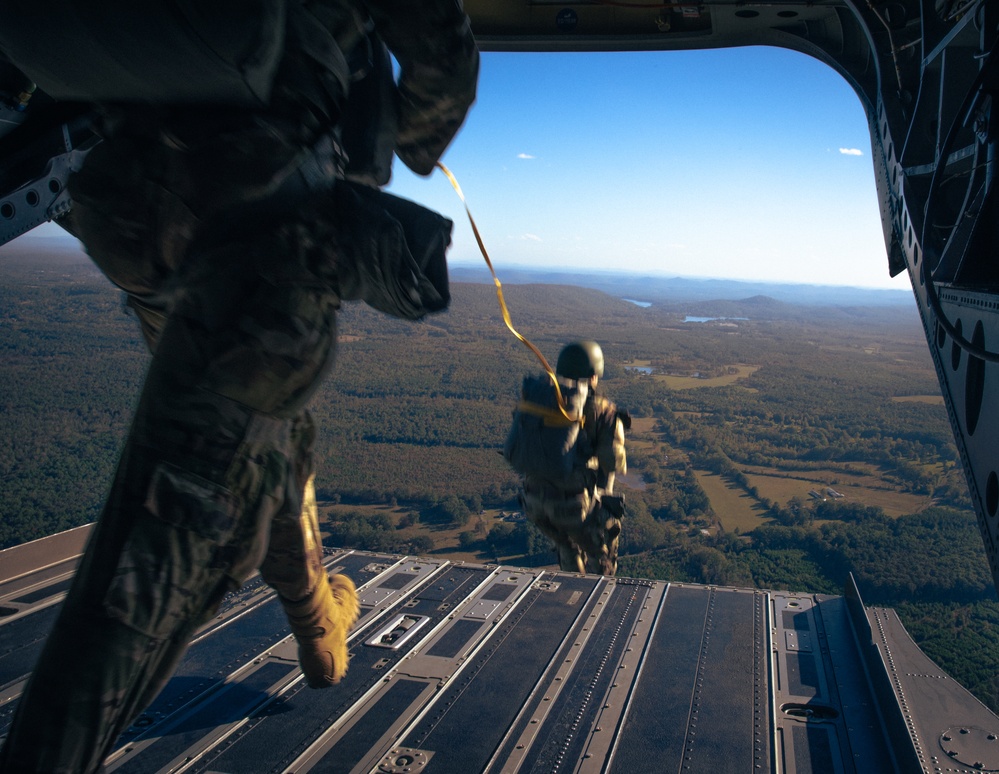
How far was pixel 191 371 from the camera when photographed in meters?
2.78

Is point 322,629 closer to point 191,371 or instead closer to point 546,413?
point 191,371

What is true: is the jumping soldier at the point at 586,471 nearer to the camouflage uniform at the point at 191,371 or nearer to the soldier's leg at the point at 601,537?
the soldier's leg at the point at 601,537

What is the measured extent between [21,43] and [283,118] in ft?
2.91

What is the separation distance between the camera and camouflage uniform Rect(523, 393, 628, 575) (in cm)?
1113

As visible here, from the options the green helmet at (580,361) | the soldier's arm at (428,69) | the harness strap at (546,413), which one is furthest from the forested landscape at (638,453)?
the green helmet at (580,361)

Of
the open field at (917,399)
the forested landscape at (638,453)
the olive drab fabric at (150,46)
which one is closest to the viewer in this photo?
the olive drab fabric at (150,46)

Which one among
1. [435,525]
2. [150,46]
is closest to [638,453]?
[435,525]

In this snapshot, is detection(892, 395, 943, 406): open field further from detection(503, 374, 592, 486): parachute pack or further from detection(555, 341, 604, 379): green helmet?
detection(503, 374, 592, 486): parachute pack

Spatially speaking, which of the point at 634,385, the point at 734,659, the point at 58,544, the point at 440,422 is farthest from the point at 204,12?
the point at 634,385

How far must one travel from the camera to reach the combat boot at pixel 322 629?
14.8ft

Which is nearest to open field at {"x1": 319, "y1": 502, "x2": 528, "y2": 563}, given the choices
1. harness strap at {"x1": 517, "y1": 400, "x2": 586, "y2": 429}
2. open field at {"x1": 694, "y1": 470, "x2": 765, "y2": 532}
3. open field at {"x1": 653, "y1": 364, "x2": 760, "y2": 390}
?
open field at {"x1": 694, "y1": 470, "x2": 765, "y2": 532}

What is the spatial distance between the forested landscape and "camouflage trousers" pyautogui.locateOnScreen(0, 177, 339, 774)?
2.29 metres

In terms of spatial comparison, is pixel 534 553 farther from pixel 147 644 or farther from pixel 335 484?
pixel 147 644

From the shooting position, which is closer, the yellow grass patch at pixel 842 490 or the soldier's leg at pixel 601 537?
the soldier's leg at pixel 601 537
